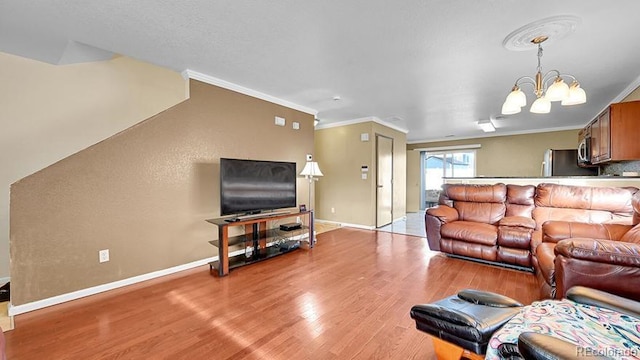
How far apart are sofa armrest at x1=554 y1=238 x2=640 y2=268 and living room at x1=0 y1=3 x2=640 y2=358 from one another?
1000mm

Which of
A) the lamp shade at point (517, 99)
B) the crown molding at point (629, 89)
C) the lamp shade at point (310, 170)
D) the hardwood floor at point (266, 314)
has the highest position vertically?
the crown molding at point (629, 89)

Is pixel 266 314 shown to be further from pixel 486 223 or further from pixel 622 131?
pixel 622 131

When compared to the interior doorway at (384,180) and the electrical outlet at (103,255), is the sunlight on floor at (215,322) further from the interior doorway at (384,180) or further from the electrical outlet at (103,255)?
the interior doorway at (384,180)

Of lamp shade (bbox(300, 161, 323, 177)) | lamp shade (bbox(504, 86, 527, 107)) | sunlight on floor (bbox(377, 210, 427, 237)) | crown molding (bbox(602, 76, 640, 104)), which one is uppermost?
crown molding (bbox(602, 76, 640, 104))

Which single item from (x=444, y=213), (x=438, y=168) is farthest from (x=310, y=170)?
(x=438, y=168)

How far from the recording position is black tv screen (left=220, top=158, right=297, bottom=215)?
10.7 ft

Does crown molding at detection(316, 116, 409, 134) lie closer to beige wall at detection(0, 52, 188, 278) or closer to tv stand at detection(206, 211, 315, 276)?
tv stand at detection(206, 211, 315, 276)

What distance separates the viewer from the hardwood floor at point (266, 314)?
5.71 ft

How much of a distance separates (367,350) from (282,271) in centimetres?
163

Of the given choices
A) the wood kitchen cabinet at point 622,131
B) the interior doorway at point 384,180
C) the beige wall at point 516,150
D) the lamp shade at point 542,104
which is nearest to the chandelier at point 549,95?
the lamp shade at point 542,104

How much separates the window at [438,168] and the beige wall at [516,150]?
0.43 metres

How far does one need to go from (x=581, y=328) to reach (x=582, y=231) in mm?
2108

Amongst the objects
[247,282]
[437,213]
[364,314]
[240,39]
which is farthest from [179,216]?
[437,213]

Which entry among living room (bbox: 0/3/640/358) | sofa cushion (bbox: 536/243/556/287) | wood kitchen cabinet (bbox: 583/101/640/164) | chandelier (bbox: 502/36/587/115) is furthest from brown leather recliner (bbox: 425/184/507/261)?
chandelier (bbox: 502/36/587/115)
